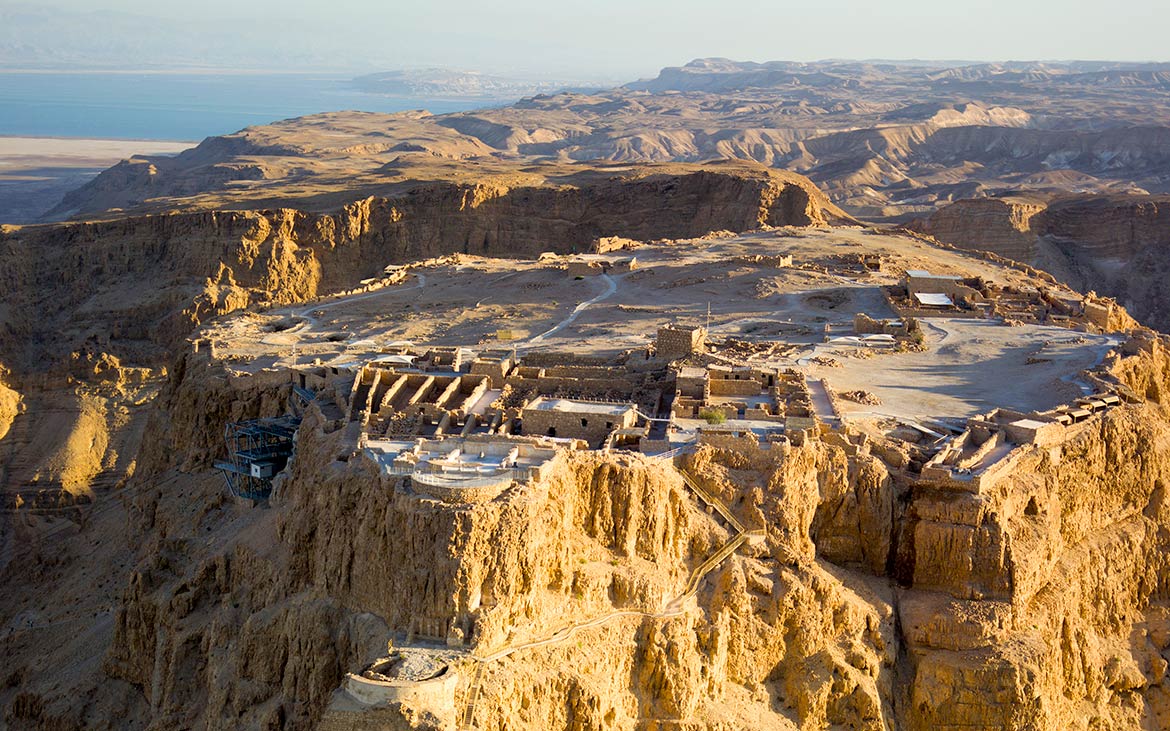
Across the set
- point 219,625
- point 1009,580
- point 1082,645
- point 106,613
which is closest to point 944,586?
point 1009,580

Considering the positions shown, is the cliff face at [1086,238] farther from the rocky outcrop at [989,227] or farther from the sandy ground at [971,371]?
the sandy ground at [971,371]

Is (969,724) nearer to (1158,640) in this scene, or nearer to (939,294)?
(1158,640)

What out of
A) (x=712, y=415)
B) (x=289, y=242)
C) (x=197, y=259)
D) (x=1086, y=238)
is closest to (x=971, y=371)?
(x=712, y=415)

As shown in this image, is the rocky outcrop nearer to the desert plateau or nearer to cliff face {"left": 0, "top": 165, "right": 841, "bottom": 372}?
cliff face {"left": 0, "top": 165, "right": 841, "bottom": 372}

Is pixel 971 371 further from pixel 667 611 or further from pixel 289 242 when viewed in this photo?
pixel 289 242

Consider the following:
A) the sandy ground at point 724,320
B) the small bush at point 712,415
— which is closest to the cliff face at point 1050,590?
the sandy ground at point 724,320

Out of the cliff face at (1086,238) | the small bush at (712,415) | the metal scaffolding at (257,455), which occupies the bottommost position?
the cliff face at (1086,238)
